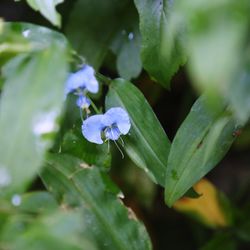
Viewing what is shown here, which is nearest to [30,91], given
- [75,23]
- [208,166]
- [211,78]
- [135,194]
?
[211,78]

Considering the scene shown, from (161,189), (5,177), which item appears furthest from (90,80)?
(161,189)

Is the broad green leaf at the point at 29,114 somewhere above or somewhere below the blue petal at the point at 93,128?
above

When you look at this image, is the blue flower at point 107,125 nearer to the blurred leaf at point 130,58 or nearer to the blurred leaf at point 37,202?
the blurred leaf at point 37,202

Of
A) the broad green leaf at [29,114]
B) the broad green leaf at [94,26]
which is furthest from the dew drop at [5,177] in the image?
the broad green leaf at [94,26]

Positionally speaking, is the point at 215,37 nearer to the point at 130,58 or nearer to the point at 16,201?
the point at 16,201

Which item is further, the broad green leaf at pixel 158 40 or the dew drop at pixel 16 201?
the broad green leaf at pixel 158 40

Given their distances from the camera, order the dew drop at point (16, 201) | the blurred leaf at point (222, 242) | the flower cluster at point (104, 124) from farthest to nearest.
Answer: the blurred leaf at point (222, 242), the flower cluster at point (104, 124), the dew drop at point (16, 201)

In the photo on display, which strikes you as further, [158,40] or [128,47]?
[128,47]

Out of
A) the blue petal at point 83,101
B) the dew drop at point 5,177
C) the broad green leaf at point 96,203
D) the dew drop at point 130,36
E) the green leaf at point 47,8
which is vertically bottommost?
the broad green leaf at point 96,203
